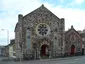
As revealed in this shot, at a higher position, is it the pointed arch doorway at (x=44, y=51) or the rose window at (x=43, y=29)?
the rose window at (x=43, y=29)

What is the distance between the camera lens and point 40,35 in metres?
53.9

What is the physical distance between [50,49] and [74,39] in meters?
9.11

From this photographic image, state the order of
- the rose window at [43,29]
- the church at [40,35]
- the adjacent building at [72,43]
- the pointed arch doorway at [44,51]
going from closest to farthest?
the church at [40,35], the rose window at [43,29], the pointed arch doorway at [44,51], the adjacent building at [72,43]

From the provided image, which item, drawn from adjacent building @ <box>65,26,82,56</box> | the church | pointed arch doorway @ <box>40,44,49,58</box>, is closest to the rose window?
the church

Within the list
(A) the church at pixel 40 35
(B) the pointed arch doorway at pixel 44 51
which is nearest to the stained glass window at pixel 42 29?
(A) the church at pixel 40 35

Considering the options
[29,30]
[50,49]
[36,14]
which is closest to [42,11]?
[36,14]

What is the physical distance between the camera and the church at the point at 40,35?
5262 centimetres

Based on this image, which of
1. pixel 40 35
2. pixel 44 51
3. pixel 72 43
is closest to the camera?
pixel 40 35

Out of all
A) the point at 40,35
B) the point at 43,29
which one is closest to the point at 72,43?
the point at 43,29

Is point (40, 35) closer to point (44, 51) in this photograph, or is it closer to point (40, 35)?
point (40, 35)

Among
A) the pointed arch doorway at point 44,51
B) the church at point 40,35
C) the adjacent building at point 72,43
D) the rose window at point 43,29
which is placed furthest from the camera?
the adjacent building at point 72,43

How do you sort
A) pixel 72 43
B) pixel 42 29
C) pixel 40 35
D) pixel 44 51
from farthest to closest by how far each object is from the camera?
pixel 72 43 → pixel 44 51 → pixel 42 29 → pixel 40 35

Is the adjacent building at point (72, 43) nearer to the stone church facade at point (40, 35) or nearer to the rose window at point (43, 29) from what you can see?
the stone church facade at point (40, 35)

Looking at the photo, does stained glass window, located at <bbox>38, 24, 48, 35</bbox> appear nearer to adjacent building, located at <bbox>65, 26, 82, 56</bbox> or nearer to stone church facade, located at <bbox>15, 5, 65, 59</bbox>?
stone church facade, located at <bbox>15, 5, 65, 59</bbox>
